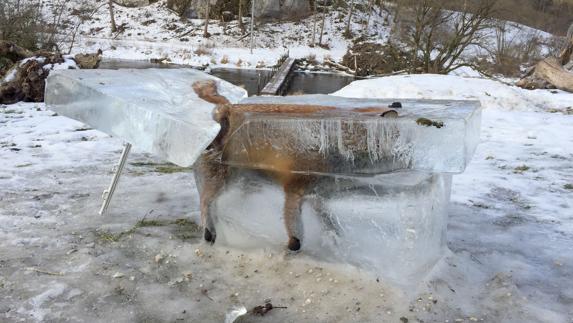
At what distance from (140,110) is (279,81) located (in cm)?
1435

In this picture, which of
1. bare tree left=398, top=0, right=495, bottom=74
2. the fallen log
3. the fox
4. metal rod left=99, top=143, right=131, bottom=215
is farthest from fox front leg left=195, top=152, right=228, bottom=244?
bare tree left=398, top=0, right=495, bottom=74

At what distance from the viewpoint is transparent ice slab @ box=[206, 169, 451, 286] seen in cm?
246

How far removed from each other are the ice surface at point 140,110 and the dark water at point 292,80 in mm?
12863

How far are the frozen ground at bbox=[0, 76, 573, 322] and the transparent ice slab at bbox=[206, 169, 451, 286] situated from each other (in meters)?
0.08

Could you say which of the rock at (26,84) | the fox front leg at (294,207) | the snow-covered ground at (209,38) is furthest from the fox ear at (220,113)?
the snow-covered ground at (209,38)

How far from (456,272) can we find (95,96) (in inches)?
82.0

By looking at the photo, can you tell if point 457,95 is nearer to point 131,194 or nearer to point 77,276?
point 131,194

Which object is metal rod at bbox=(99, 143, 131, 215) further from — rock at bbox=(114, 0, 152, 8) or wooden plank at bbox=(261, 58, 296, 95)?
rock at bbox=(114, 0, 152, 8)

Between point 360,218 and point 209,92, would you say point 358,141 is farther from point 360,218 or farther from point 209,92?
point 209,92

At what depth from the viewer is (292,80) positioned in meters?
19.9

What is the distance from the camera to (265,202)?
8.84 feet

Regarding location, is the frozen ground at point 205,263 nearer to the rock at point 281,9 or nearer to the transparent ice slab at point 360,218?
the transparent ice slab at point 360,218

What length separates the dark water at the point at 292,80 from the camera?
Answer: 17.1 m

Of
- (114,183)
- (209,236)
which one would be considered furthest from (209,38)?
(209,236)
